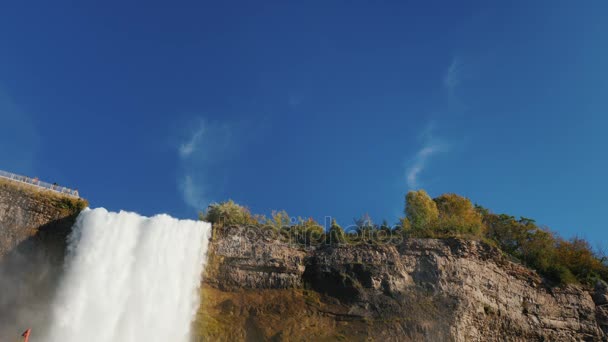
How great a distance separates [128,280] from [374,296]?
11853mm

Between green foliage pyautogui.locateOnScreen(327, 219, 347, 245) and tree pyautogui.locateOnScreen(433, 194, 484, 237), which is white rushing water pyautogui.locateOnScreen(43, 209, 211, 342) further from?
tree pyautogui.locateOnScreen(433, 194, 484, 237)

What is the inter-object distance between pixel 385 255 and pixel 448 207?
16.5 metres

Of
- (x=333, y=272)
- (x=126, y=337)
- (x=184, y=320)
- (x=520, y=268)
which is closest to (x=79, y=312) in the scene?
(x=126, y=337)

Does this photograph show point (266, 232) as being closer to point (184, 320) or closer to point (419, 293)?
point (184, 320)

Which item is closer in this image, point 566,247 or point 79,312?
point 79,312

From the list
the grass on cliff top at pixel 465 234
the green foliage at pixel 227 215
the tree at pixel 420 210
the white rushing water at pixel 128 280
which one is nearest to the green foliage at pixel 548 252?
the grass on cliff top at pixel 465 234

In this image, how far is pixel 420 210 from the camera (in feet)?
112

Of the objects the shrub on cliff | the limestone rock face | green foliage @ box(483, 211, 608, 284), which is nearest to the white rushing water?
the shrub on cliff

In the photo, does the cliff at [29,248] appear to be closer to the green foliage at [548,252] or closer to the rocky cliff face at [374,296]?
the rocky cliff face at [374,296]

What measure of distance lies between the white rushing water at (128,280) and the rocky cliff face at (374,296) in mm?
1193

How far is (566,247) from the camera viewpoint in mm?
31641

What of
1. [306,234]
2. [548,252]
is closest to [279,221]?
[306,234]

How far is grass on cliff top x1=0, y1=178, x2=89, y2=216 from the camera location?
72.5 feet

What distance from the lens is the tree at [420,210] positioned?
28266mm
